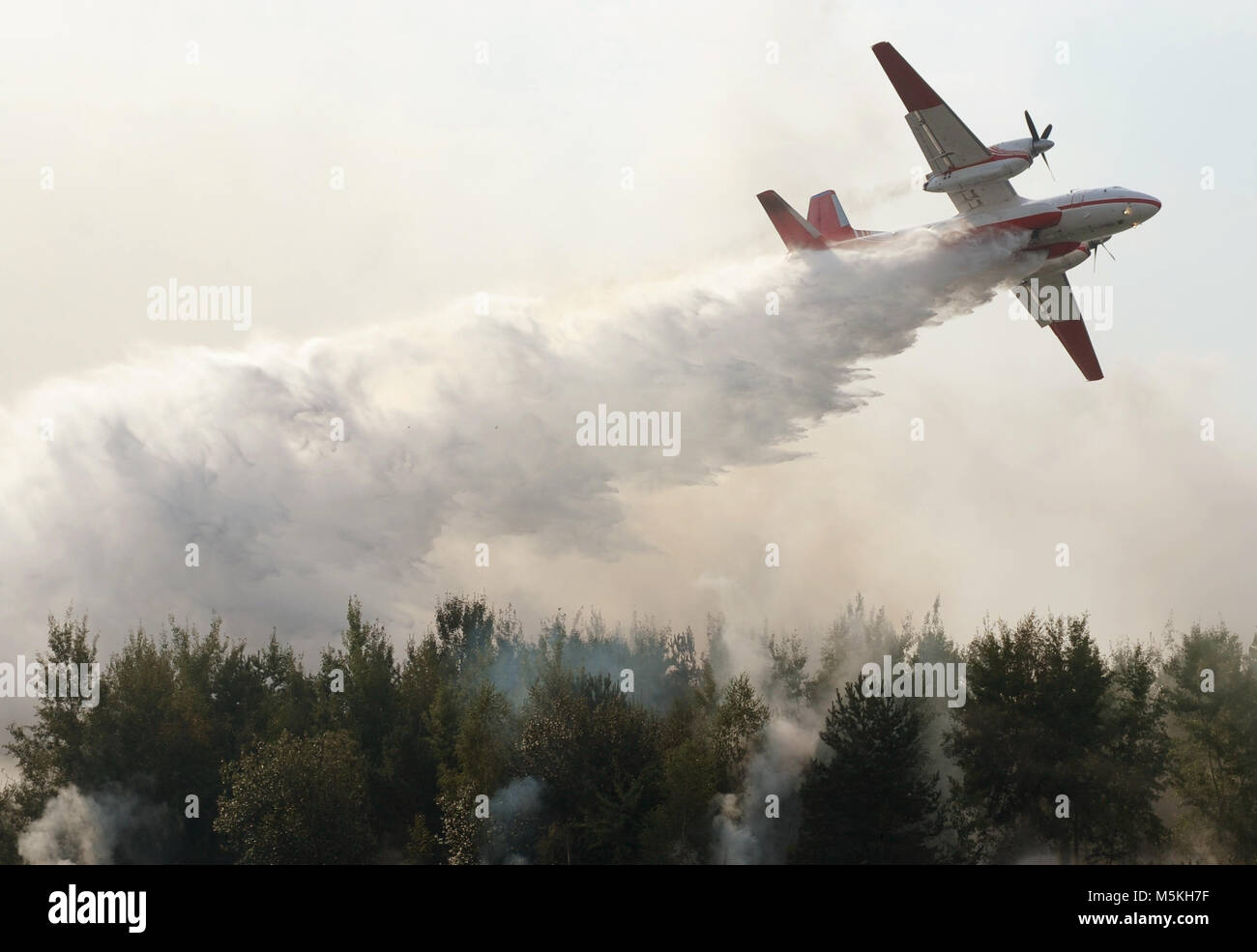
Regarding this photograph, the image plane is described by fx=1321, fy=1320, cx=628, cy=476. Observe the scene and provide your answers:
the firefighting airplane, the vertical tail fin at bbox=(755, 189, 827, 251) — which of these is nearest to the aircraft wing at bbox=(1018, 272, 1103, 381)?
the firefighting airplane

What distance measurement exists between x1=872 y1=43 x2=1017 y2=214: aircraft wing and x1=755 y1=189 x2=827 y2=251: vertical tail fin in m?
3.86

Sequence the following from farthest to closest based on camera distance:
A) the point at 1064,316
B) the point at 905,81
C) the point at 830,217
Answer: the point at 1064,316 → the point at 830,217 → the point at 905,81

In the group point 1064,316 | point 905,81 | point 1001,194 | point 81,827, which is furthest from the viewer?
point 81,827

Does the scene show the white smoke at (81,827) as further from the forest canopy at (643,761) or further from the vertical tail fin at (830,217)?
the vertical tail fin at (830,217)

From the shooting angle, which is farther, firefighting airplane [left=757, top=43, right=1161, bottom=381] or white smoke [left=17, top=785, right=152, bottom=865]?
white smoke [left=17, top=785, right=152, bottom=865]

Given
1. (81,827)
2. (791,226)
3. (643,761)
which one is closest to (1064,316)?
(791,226)

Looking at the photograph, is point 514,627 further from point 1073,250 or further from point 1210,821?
point 1073,250

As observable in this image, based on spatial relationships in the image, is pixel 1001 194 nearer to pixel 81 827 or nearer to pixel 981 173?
pixel 981 173

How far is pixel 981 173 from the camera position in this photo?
3219cm

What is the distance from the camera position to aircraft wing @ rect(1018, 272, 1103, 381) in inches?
1518

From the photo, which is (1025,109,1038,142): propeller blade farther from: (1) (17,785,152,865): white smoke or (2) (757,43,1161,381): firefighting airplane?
(1) (17,785,152,865): white smoke

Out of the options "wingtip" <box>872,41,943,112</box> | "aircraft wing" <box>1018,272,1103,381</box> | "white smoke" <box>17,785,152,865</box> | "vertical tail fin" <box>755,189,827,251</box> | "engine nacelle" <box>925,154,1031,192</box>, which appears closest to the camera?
"wingtip" <box>872,41,943,112</box>

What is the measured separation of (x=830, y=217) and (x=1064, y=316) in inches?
319

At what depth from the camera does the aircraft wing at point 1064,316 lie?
127ft
